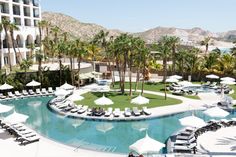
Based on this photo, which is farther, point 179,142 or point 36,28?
point 36,28

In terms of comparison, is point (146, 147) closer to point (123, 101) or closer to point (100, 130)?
point (100, 130)

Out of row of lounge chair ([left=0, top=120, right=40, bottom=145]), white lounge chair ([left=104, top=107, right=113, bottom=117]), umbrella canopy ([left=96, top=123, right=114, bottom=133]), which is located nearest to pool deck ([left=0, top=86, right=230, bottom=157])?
row of lounge chair ([left=0, top=120, right=40, bottom=145])

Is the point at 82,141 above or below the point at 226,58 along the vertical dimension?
below

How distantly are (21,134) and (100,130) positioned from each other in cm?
627

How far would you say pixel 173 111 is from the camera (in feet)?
99.1

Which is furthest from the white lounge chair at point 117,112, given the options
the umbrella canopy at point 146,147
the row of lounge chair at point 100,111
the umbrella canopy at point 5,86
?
the umbrella canopy at point 5,86

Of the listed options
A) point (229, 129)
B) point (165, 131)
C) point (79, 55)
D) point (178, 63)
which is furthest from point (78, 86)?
point (229, 129)

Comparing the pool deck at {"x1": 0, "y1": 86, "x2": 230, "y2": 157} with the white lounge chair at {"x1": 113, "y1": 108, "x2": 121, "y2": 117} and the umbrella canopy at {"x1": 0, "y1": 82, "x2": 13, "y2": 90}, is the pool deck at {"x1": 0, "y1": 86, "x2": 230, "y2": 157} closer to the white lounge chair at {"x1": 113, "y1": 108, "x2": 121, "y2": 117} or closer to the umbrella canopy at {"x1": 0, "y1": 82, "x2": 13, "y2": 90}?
the white lounge chair at {"x1": 113, "y1": 108, "x2": 121, "y2": 117}

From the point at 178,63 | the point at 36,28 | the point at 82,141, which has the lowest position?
the point at 82,141

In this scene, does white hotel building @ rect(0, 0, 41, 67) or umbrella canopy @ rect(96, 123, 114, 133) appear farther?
white hotel building @ rect(0, 0, 41, 67)

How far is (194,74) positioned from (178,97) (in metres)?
15.2

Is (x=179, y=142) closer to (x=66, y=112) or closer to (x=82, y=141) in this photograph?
(x=82, y=141)

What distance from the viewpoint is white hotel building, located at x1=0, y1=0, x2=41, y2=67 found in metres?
57.6

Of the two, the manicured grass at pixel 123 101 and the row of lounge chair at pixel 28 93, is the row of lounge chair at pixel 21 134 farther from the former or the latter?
the row of lounge chair at pixel 28 93
